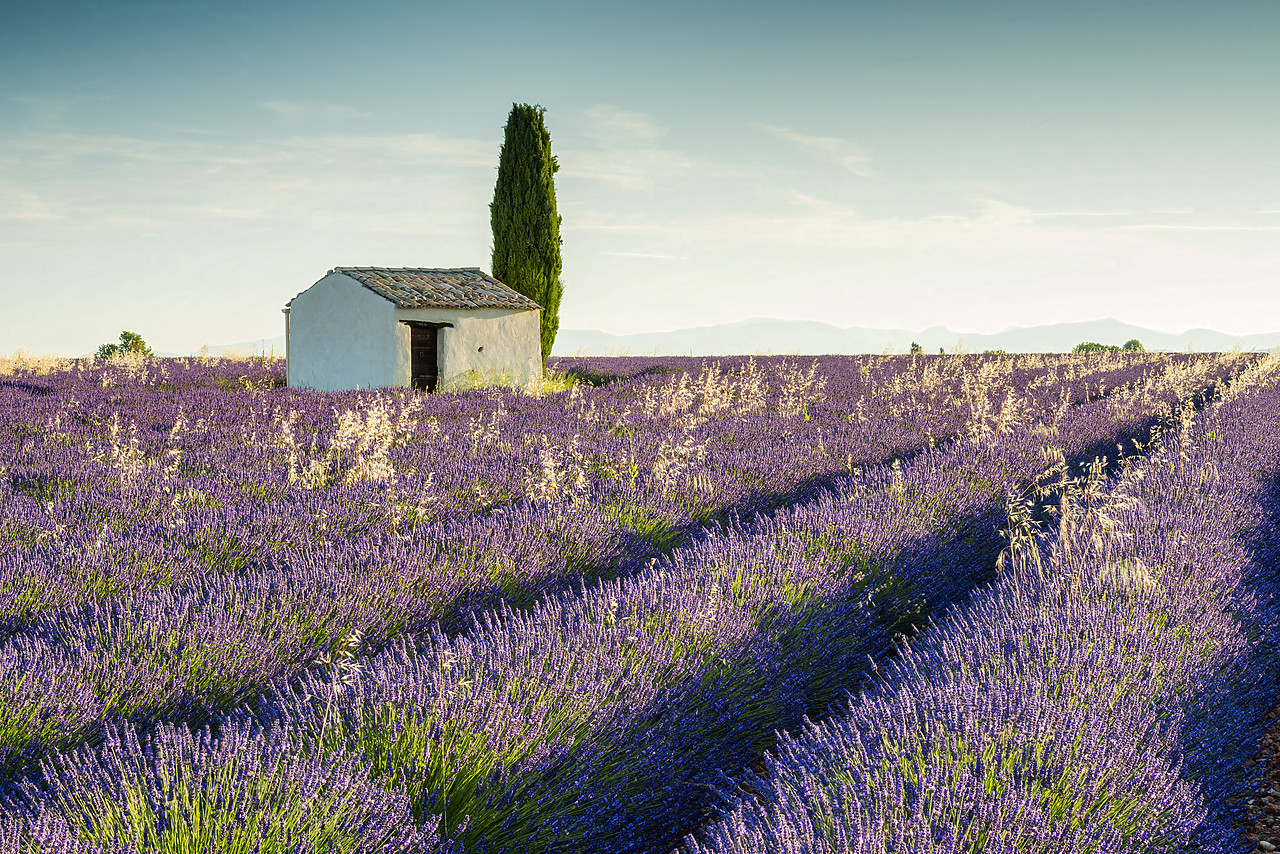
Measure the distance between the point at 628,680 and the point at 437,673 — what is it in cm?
62

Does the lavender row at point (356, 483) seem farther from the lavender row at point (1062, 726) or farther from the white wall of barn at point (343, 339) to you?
the white wall of barn at point (343, 339)

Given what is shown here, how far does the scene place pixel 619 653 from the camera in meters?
2.83

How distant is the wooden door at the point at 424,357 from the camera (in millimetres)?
14680

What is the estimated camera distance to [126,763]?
2135mm

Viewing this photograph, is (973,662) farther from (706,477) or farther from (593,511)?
(706,477)

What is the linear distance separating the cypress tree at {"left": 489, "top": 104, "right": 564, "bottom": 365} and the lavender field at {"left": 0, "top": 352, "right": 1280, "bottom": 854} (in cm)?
1176

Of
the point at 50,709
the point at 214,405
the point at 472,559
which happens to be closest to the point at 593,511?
the point at 472,559

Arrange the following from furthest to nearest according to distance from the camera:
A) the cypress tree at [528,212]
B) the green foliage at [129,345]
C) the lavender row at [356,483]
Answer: the green foliage at [129,345]
the cypress tree at [528,212]
the lavender row at [356,483]

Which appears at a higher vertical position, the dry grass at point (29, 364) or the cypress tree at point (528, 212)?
the cypress tree at point (528, 212)

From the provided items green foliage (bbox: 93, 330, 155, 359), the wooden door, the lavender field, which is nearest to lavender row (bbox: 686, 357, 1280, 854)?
the lavender field

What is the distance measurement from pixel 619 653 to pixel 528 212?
53.2ft

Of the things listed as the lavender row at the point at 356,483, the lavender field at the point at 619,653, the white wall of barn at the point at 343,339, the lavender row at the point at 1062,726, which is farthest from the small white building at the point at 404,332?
the lavender row at the point at 1062,726

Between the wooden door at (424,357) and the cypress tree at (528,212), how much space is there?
3.48 m

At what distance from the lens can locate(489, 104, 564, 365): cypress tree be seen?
1778 centimetres
